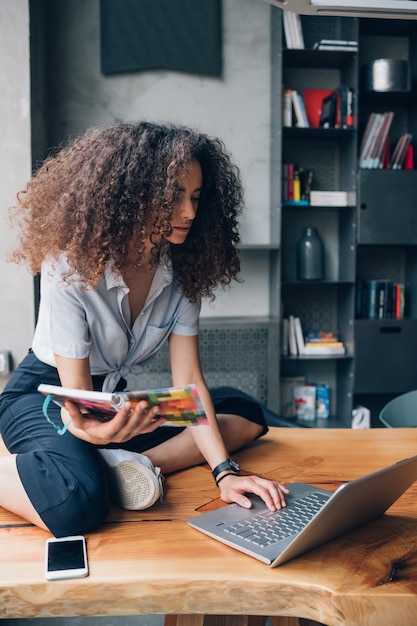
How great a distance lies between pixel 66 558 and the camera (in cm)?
95

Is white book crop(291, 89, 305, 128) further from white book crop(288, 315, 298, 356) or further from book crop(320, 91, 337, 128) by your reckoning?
white book crop(288, 315, 298, 356)

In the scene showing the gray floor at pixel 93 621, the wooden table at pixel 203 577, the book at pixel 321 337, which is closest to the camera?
the wooden table at pixel 203 577

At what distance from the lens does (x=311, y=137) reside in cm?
392

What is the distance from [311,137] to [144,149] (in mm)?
2683

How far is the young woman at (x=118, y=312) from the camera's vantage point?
1.15m

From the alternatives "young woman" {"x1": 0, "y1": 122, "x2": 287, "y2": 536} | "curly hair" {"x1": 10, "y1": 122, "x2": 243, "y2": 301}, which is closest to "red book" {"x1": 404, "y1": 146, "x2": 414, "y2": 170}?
"young woman" {"x1": 0, "y1": 122, "x2": 287, "y2": 536}

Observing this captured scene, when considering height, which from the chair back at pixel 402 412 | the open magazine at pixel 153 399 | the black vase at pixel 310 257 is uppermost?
the black vase at pixel 310 257

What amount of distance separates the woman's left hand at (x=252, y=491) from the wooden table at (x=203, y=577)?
0.29 ft

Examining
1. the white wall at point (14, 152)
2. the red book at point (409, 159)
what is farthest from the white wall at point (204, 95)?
the red book at point (409, 159)

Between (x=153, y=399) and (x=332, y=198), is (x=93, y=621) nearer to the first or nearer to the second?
(x=153, y=399)

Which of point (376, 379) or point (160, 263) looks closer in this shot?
point (160, 263)

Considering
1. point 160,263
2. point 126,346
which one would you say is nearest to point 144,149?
point 160,263

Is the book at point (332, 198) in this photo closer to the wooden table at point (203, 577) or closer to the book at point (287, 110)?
the book at point (287, 110)

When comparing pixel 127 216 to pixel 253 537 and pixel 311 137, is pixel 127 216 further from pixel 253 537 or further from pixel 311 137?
pixel 311 137
